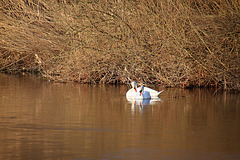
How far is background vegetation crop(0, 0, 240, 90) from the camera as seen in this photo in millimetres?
10539

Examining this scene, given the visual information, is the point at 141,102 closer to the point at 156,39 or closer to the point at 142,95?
the point at 142,95

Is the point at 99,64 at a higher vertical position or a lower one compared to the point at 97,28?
lower

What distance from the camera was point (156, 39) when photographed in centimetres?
1131

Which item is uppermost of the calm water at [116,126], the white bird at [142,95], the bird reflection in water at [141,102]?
the white bird at [142,95]

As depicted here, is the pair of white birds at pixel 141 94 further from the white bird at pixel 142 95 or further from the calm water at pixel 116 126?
the calm water at pixel 116 126

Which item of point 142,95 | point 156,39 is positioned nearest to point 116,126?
point 142,95

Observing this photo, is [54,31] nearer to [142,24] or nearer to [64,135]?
[142,24]

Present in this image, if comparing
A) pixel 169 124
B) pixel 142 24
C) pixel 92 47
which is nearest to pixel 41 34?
pixel 92 47

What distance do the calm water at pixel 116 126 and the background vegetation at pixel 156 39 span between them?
→ 90 centimetres

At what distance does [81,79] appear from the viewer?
14219 mm

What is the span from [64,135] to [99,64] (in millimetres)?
6305

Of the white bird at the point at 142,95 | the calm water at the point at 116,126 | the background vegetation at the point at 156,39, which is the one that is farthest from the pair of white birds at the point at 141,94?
the background vegetation at the point at 156,39

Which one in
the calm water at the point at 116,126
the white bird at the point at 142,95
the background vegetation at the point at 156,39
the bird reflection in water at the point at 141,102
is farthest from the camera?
the background vegetation at the point at 156,39

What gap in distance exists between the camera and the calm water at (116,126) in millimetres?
5325
